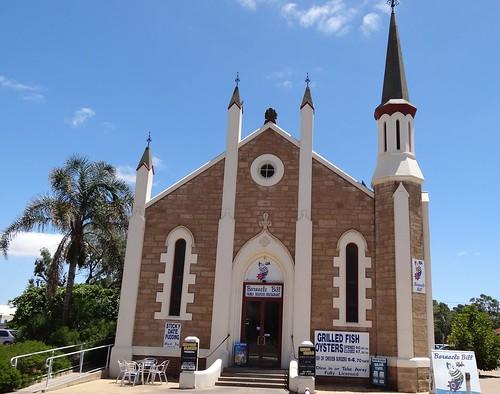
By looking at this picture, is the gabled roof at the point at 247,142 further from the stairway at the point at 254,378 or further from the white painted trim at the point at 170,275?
the stairway at the point at 254,378

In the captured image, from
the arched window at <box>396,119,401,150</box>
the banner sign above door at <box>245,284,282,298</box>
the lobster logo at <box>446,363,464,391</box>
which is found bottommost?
the lobster logo at <box>446,363,464,391</box>

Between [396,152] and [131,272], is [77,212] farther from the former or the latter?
[396,152]

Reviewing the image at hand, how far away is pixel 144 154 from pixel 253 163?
4.48m

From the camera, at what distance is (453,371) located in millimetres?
14148

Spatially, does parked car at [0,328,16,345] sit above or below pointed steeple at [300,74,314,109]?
below

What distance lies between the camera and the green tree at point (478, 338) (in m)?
24.6

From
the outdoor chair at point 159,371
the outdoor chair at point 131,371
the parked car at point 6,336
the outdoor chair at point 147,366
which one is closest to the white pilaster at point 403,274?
the outdoor chair at point 159,371

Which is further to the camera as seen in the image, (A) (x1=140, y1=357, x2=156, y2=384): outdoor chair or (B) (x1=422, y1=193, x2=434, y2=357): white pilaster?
(B) (x1=422, y1=193, x2=434, y2=357): white pilaster

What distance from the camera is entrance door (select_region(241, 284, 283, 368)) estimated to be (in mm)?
17500

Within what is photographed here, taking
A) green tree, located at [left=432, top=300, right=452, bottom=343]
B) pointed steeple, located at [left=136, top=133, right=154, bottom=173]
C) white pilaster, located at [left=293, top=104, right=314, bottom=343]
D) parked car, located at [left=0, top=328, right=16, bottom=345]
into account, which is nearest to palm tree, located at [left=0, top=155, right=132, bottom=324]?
pointed steeple, located at [left=136, top=133, right=154, bottom=173]

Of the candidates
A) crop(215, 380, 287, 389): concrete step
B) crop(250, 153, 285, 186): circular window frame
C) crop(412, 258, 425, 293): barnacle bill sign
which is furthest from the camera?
crop(250, 153, 285, 186): circular window frame

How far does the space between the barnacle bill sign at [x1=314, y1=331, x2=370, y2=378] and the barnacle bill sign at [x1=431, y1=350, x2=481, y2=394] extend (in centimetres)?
287

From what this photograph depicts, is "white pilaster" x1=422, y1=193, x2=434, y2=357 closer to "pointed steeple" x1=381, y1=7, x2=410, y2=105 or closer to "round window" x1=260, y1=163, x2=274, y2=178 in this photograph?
"pointed steeple" x1=381, y1=7, x2=410, y2=105

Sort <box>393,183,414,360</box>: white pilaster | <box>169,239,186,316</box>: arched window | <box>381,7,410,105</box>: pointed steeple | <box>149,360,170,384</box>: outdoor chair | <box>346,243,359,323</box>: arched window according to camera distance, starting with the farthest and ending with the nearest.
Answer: <box>381,7,410,105</box>: pointed steeple → <box>169,239,186,316</box>: arched window → <box>346,243,359,323</box>: arched window → <box>393,183,414,360</box>: white pilaster → <box>149,360,170,384</box>: outdoor chair
